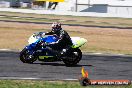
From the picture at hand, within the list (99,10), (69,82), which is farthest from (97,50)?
(99,10)

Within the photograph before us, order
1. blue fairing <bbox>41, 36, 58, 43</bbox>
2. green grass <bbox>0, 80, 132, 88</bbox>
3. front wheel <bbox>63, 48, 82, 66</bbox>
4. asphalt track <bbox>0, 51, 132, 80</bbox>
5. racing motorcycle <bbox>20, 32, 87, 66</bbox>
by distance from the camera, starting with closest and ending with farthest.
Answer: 1. green grass <bbox>0, 80, 132, 88</bbox>
2. asphalt track <bbox>0, 51, 132, 80</bbox>
3. racing motorcycle <bbox>20, 32, 87, 66</bbox>
4. blue fairing <bbox>41, 36, 58, 43</bbox>
5. front wheel <bbox>63, 48, 82, 66</bbox>

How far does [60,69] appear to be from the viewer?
1620 centimetres

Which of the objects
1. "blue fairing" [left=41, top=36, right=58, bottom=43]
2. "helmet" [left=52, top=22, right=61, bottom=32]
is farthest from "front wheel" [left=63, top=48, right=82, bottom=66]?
"helmet" [left=52, top=22, right=61, bottom=32]

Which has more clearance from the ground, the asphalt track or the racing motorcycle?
the racing motorcycle

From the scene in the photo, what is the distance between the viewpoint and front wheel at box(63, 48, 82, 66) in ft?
56.0

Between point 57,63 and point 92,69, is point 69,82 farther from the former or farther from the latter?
point 57,63

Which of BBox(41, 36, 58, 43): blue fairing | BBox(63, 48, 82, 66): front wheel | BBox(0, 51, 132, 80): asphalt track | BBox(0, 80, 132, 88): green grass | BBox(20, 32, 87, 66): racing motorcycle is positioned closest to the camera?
BBox(0, 80, 132, 88): green grass

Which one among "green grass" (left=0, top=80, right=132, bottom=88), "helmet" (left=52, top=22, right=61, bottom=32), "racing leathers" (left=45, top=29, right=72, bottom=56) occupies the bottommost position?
"green grass" (left=0, top=80, right=132, bottom=88)

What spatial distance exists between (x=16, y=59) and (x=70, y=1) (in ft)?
240

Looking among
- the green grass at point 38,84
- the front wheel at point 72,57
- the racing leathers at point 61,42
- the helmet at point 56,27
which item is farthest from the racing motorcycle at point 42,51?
the green grass at point 38,84

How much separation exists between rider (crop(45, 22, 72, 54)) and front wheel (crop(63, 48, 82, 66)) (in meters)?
0.30

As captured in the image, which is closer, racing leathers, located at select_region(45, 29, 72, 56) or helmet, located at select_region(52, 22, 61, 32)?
helmet, located at select_region(52, 22, 61, 32)

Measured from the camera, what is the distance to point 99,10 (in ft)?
263

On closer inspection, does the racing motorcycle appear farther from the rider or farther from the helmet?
the helmet
